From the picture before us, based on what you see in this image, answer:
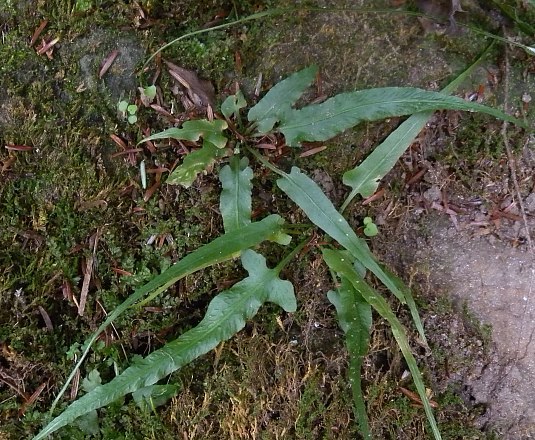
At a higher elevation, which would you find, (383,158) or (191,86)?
(191,86)

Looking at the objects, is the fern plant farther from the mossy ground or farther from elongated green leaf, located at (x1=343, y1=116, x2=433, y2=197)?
the mossy ground

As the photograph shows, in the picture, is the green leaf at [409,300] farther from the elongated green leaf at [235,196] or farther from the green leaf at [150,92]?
the green leaf at [150,92]

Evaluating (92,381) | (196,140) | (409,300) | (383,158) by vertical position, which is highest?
(196,140)

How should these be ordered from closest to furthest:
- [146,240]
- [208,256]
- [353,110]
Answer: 1. [208,256]
2. [353,110]
3. [146,240]

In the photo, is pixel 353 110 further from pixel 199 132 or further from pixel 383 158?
pixel 199 132

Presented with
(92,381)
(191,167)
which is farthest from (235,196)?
(92,381)

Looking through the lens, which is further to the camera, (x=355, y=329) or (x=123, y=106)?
(x=123, y=106)
